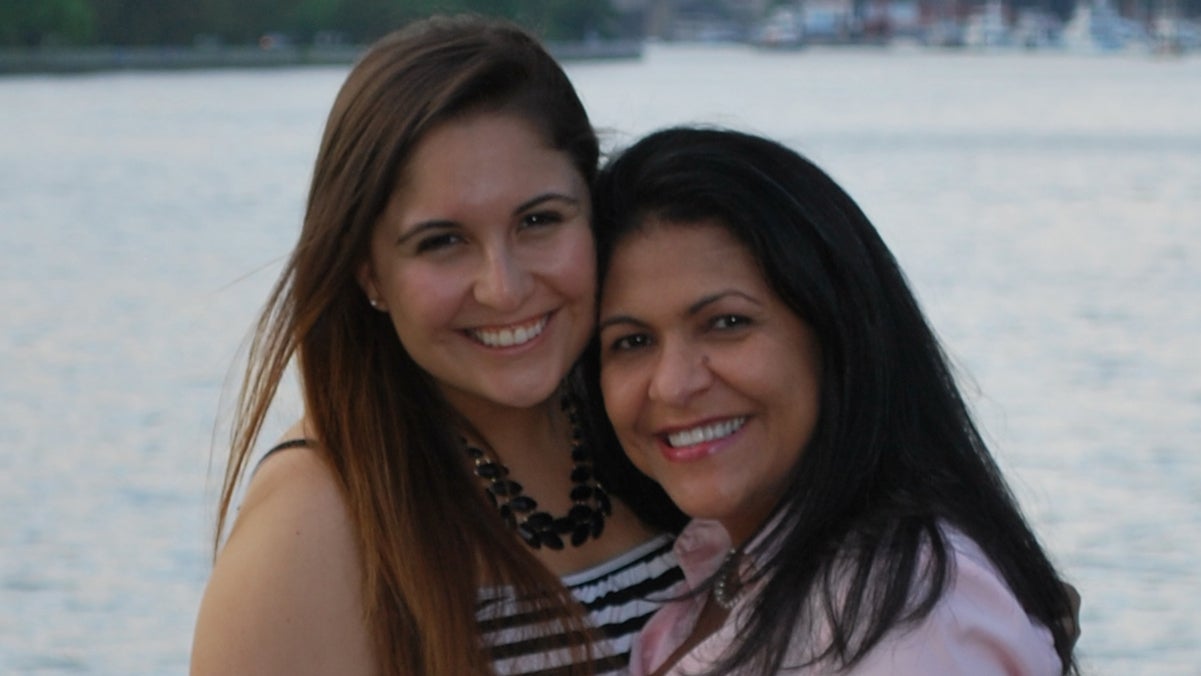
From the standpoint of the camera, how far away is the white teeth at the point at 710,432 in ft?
8.29

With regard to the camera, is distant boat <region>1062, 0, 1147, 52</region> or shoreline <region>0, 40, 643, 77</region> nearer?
shoreline <region>0, 40, 643, 77</region>

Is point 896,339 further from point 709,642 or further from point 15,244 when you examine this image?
point 15,244

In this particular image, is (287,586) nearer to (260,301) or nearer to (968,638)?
(968,638)

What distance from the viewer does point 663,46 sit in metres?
103

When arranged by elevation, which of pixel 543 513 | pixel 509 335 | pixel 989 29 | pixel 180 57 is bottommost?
pixel 989 29

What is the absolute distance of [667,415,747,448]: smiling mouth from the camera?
253 cm

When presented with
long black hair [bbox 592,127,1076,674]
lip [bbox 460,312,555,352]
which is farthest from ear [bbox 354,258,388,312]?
long black hair [bbox 592,127,1076,674]

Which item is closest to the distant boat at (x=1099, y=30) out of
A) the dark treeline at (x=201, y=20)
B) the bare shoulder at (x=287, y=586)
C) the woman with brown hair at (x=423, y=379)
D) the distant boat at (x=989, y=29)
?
the distant boat at (x=989, y=29)

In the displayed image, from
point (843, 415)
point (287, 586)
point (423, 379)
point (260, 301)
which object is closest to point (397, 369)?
point (423, 379)

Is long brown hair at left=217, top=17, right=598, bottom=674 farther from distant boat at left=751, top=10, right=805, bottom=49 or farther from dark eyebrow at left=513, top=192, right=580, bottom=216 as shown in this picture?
distant boat at left=751, top=10, right=805, bottom=49

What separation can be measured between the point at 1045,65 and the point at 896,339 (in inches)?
3248

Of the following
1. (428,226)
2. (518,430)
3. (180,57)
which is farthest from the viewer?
(180,57)

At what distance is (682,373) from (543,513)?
1.40 ft

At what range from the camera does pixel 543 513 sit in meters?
2.86
